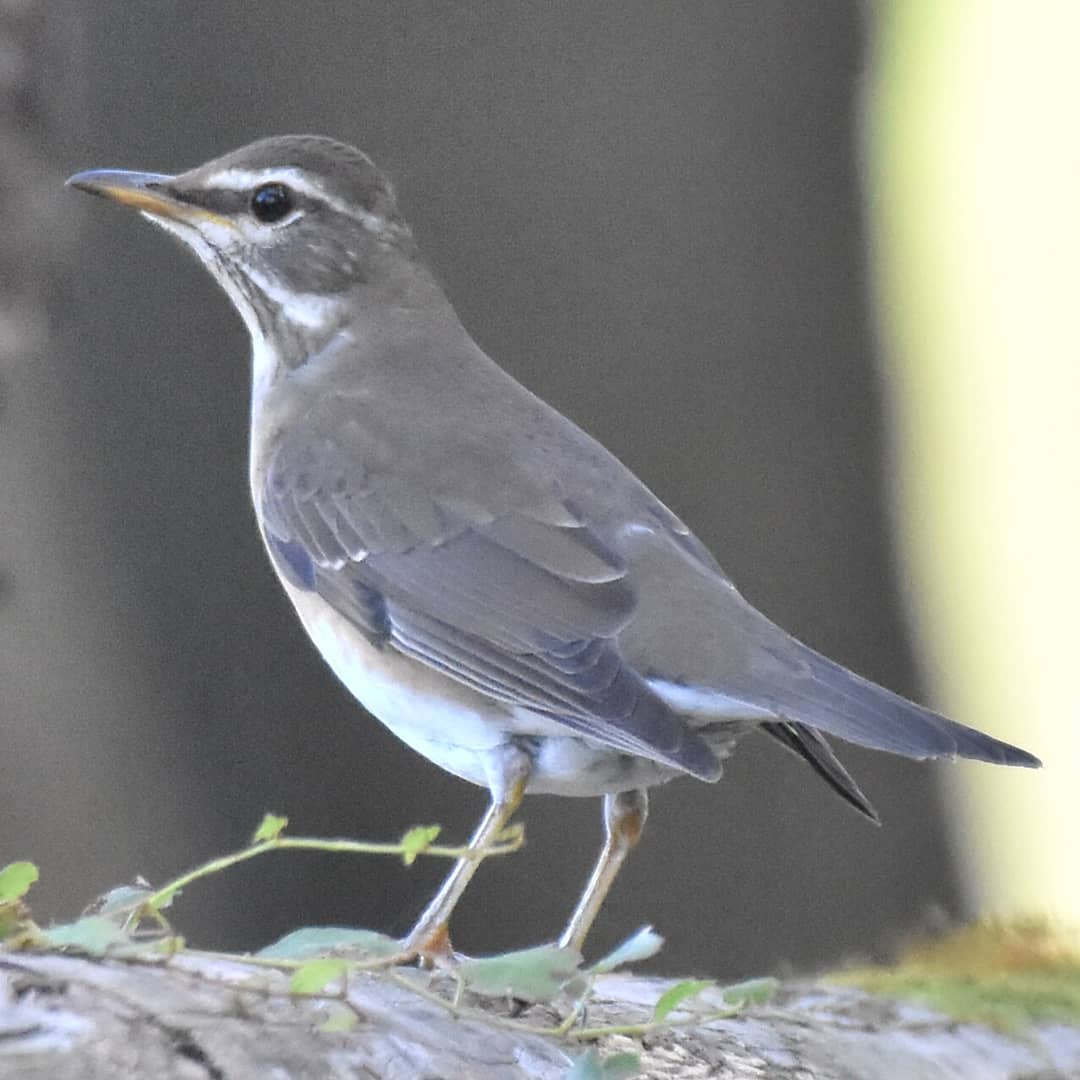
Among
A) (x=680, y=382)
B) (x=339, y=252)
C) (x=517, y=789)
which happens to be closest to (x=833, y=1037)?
(x=517, y=789)

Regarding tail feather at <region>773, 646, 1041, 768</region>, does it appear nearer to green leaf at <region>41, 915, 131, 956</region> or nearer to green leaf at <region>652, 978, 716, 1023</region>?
green leaf at <region>652, 978, 716, 1023</region>

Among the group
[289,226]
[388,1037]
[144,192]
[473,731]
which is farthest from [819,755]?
[144,192]

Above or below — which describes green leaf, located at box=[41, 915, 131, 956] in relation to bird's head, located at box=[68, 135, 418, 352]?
below

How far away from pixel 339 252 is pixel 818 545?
6.82 feet

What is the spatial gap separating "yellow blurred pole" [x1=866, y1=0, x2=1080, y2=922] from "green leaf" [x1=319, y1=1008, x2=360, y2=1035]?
3899 mm

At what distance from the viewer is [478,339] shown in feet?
18.7

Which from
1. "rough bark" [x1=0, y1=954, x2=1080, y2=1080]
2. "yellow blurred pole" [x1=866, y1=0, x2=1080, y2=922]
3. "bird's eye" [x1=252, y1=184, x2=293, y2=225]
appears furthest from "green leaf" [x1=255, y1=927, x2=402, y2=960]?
"yellow blurred pole" [x1=866, y1=0, x2=1080, y2=922]

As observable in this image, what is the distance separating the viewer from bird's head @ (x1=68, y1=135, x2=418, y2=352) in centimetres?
447

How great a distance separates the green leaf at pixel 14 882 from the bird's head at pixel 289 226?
218cm

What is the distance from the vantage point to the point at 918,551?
6.48 meters

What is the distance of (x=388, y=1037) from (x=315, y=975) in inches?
7.9

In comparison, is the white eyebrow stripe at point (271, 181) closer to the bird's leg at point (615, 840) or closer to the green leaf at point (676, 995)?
the bird's leg at point (615, 840)

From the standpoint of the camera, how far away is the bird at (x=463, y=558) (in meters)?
3.49

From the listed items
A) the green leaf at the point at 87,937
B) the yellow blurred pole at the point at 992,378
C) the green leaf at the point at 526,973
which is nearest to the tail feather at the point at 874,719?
the green leaf at the point at 526,973
